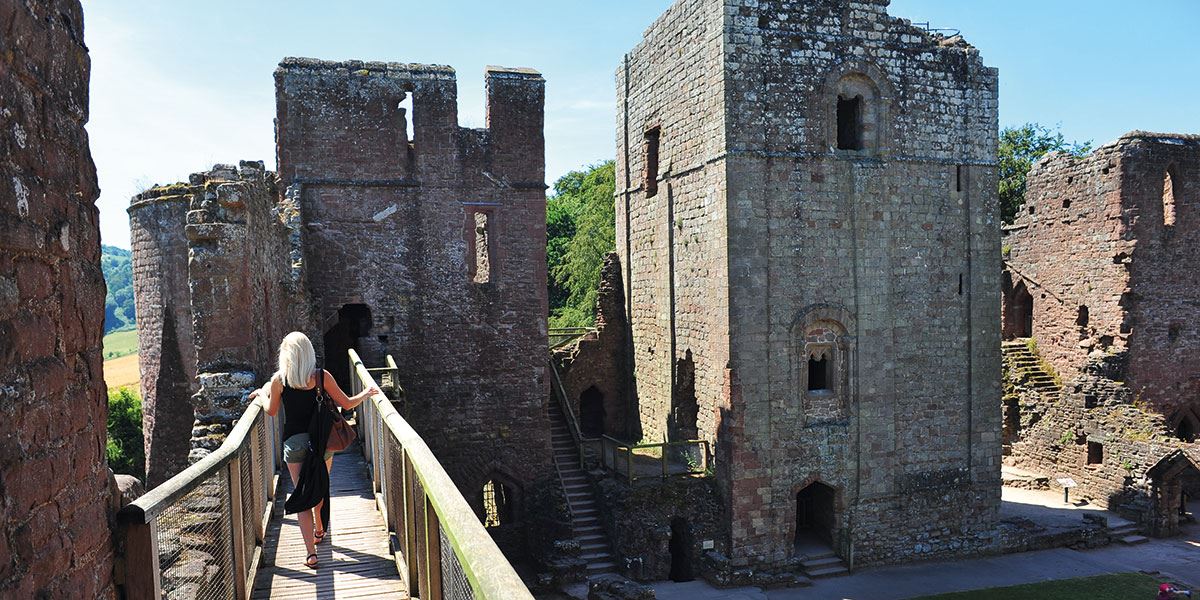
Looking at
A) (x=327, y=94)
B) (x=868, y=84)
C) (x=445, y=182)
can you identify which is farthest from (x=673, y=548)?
(x=327, y=94)

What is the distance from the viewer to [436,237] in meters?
16.5

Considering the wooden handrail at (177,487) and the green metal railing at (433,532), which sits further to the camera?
the wooden handrail at (177,487)

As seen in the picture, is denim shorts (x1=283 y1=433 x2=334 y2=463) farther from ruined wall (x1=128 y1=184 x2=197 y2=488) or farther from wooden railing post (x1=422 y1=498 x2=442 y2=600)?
ruined wall (x1=128 y1=184 x2=197 y2=488)

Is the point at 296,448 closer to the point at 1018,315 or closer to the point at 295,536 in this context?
the point at 295,536

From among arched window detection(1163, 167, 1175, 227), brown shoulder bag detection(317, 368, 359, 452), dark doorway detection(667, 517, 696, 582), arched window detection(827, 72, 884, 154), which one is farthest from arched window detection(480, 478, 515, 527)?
arched window detection(1163, 167, 1175, 227)

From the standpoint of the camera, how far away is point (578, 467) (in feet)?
58.5

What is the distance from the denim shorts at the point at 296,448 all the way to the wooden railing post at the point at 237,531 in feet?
2.86

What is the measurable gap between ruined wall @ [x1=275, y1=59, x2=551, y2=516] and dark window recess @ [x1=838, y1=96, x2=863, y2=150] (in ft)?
20.4

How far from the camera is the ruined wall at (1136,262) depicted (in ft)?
68.7

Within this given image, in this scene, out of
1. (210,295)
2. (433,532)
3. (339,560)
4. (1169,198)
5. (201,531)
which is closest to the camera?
(433,532)

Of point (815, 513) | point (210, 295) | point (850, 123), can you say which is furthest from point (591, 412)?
point (210, 295)

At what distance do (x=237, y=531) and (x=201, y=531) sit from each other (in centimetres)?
56

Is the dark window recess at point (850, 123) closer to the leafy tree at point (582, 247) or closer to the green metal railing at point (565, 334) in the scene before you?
the green metal railing at point (565, 334)

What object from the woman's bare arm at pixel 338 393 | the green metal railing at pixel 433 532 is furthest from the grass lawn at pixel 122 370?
the green metal railing at pixel 433 532
